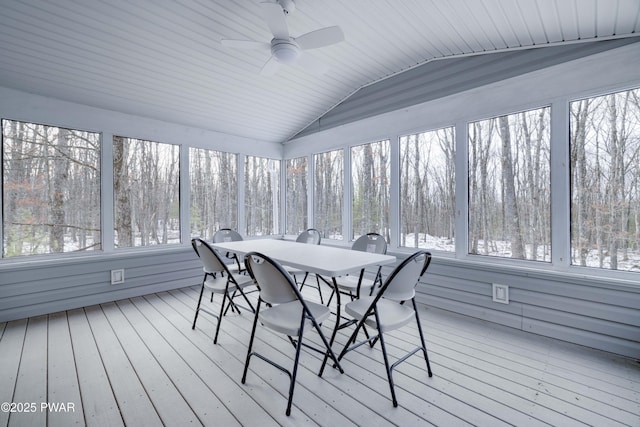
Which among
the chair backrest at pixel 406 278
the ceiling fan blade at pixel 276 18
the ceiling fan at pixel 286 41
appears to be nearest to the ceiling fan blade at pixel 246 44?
the ceiling fan at pixel 286 41

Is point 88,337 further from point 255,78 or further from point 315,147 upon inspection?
point 315,147

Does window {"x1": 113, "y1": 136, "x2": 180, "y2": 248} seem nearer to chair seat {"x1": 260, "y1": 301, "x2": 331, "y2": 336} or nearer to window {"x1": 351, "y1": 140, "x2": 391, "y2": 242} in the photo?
window {"x1": 351, "y1": 140, "x2": 391, "y2": 242}

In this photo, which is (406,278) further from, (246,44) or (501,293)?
(246,44)

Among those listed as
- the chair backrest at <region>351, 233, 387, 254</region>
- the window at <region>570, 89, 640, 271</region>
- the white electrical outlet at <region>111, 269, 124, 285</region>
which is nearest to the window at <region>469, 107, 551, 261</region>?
the window at <region>570, 89, 640, 271</region>

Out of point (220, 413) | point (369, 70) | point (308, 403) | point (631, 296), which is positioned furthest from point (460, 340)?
point (369, 70)

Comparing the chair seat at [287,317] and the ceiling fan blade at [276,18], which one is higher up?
the ceiling fan blade at [276,18]

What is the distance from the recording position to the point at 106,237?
12.5 feet

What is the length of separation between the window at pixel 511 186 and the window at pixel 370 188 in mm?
1157

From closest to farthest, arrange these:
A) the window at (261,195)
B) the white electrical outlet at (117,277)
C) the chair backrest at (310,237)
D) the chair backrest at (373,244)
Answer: the chair backrest at (373,244)
the white electrical outlet at (117,277)
the chair backrest at (310,237)
the window at (261,195)

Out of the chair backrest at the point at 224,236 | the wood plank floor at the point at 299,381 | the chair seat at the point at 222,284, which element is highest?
the chair backrest at the point at 224,236

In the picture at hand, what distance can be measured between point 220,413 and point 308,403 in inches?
21.2

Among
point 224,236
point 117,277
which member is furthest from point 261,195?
point 117,277

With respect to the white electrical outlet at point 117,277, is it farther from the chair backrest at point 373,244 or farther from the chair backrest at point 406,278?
the chair backrest at point 406,278

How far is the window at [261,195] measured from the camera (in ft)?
17.6
